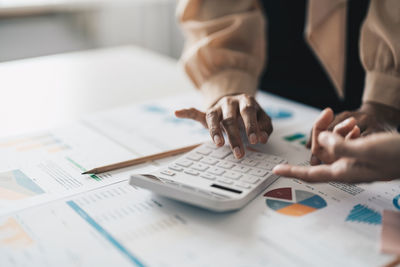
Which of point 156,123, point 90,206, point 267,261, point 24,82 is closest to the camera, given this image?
point 267,261

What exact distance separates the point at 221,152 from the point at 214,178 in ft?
0.29

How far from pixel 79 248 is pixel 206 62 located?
518 millimetres

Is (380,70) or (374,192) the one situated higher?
(380,70)

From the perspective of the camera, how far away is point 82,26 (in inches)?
86.5

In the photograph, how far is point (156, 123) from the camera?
815mm

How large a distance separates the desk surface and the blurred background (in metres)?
0.90

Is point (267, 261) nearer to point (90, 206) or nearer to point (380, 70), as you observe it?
point (90, 206)

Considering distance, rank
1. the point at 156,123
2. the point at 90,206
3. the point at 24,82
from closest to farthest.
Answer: the point at 90,206
the point at 156,123
the point at 24,82

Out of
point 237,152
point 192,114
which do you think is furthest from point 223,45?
point 237,152

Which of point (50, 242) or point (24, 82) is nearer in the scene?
point (50, 242)

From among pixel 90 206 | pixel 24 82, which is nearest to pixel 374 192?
pixel 90 206

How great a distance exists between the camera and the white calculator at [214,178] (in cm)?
49

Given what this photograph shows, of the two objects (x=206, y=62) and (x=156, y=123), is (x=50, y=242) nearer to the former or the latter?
(x=156, y=123)

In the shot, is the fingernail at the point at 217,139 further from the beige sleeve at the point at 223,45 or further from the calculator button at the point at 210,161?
the beige sleeve at the point at 223,45
